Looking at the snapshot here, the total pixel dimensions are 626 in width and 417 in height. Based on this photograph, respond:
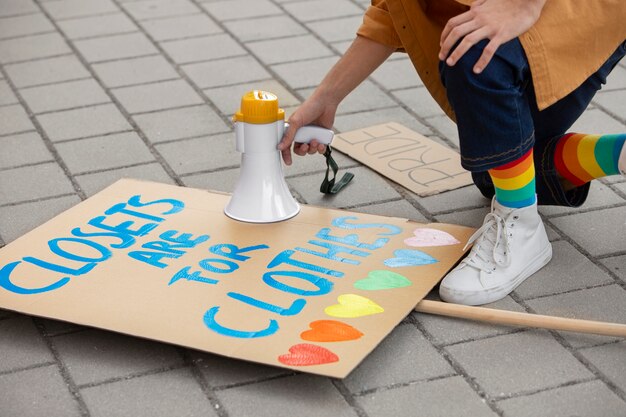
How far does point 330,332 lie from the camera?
1822mm

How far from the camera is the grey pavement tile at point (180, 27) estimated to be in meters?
3.61

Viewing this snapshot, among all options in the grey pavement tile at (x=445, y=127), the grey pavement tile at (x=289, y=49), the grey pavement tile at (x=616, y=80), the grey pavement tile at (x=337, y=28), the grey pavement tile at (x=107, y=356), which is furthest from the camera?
the grey pavement tile at (x=337, y=28)

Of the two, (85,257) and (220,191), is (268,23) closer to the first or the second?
(220,191)

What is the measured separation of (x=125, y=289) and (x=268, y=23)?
1942mm

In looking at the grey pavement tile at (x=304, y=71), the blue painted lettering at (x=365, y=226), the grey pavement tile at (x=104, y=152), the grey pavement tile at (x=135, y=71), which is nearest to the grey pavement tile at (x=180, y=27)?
the grey pavement tile at (x=135, y=71)

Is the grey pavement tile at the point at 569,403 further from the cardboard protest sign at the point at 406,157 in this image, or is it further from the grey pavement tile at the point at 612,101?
the grey pavement tile at the point at 612,101

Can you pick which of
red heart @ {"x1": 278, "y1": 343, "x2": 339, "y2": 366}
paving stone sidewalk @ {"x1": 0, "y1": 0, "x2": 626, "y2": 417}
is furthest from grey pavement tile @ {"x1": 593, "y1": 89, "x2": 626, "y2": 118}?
red heart @ {"x1": 278, "y1": 343, "x2": 339, "y2": 366}

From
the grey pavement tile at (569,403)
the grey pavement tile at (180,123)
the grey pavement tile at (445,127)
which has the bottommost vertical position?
the grey pavement tile at (180,123)

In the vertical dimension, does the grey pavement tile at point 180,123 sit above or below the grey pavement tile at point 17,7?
above

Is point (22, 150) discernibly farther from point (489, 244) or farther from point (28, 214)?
point (489, 244)

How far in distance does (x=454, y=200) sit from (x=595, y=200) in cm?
34

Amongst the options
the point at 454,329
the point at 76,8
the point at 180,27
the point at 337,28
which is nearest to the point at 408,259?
the point at 454,329

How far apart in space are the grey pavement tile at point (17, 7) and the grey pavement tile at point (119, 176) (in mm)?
1501

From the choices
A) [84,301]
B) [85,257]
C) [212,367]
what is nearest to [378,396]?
[212,367]
